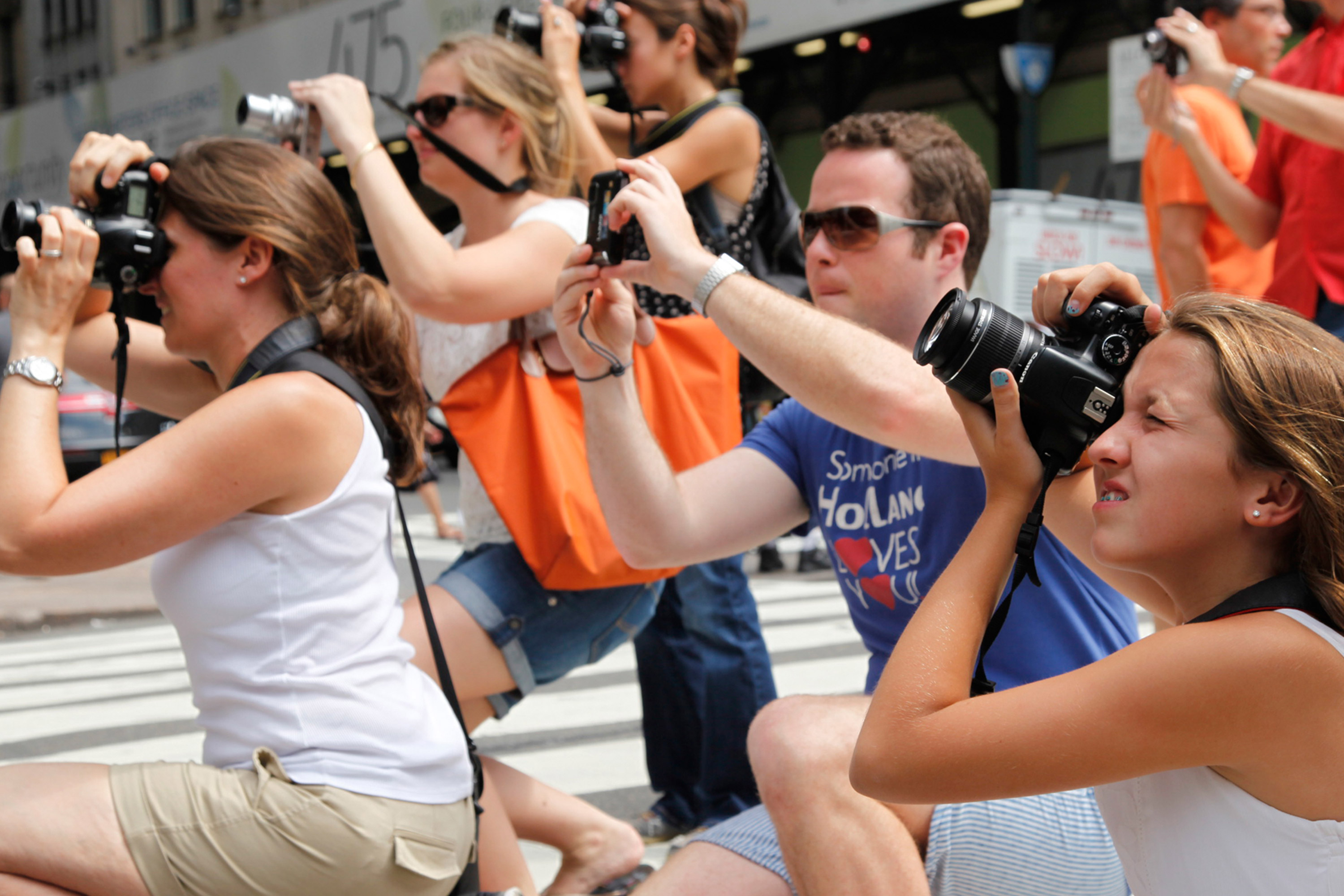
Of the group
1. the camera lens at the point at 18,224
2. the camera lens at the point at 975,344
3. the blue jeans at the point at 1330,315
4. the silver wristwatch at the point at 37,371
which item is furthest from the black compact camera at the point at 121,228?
the blue jeans at the point at 1330,315

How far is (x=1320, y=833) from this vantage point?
143cm

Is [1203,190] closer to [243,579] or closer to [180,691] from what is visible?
[243,579]

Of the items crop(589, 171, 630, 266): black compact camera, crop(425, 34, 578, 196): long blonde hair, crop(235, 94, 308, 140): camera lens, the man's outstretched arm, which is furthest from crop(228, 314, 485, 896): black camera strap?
crop(425, 34, 578, 196): long blonde hair

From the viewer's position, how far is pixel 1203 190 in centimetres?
406

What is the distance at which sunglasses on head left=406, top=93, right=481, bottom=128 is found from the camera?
3131mm

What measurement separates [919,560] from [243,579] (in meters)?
1.07

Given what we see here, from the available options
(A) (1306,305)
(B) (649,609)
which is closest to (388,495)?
(B) (649,609)

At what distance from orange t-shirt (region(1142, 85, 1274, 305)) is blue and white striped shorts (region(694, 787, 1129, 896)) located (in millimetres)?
Answer: 2563

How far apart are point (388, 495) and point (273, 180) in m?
0.61

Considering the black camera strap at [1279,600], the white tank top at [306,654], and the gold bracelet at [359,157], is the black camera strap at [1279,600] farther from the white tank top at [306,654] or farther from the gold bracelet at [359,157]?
the gold bracelet at [359,157]

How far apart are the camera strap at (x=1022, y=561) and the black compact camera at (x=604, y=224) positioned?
928 mm

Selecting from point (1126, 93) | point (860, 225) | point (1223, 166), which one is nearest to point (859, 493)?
point (860, 225)

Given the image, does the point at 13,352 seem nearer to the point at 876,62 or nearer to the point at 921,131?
the point at 921,131

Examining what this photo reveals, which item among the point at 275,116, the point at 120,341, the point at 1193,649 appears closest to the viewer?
the point at 1193,649
